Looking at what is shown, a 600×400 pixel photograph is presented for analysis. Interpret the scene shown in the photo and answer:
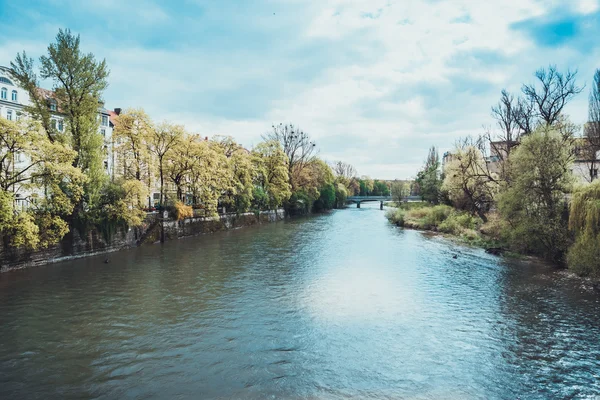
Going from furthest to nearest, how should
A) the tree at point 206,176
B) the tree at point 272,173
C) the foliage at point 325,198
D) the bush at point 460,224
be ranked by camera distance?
the foliage at point 325,198 < the tree at point 272,173 < the tree at point 206,176 < the bush at point 460,224

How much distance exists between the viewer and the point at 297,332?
12289 mm

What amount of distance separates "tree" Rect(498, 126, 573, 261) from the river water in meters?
1.88

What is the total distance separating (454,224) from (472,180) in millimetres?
4923

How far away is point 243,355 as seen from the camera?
10547 mm

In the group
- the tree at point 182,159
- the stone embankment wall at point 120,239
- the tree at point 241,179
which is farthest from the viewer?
the tree at point 241,179

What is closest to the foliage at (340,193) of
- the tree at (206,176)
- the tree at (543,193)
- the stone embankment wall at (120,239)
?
the stone embankment wall at (120,239)

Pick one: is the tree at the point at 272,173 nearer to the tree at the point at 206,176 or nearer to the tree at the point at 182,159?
the tree at the point at 206,176

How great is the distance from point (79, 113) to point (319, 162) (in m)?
49.5

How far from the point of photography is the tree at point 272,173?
5375cm

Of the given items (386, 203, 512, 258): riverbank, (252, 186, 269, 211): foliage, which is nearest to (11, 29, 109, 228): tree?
(252, 186, 269, 211): foliage

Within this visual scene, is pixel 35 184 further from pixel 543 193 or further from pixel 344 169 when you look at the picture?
pixel 344 169

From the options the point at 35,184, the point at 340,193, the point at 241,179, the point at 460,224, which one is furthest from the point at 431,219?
the point at 340,193

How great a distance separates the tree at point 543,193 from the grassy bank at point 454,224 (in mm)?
5557

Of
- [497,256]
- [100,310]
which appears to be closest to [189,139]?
[100,310]
